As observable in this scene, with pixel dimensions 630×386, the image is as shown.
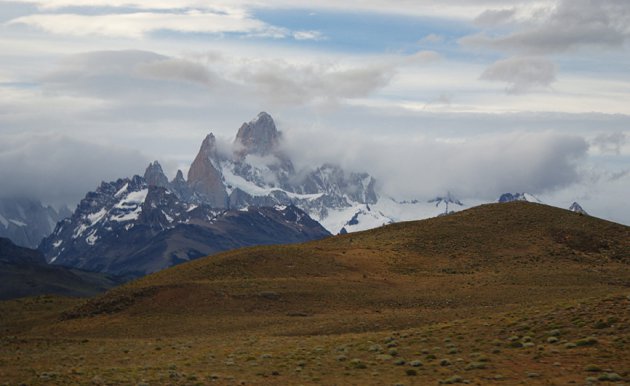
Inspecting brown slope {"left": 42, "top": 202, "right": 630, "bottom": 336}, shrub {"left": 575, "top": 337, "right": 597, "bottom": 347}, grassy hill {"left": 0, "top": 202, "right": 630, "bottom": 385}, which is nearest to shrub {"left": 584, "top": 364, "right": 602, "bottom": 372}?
grassy hill {"left": 0, "top": 202, "right": 630, "bottom": 385}

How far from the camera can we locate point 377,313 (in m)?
79.5

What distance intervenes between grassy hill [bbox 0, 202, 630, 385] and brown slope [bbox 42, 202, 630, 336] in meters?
0.24

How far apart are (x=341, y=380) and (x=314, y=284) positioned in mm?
49302

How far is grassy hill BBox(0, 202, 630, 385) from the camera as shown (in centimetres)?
4566

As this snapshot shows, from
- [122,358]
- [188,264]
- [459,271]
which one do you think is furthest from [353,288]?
[122,358]

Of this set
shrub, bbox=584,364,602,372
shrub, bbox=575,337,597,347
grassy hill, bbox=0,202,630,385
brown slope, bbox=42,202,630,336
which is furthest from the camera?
brown slope, bbox=42,202,630,336

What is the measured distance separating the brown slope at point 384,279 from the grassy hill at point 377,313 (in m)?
0.24

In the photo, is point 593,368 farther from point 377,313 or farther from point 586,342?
point 377,313

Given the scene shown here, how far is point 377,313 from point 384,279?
17.8 meters

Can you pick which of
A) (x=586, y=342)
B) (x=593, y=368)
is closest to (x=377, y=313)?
(x=586, y=342)

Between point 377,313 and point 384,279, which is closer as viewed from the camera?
point 377,313

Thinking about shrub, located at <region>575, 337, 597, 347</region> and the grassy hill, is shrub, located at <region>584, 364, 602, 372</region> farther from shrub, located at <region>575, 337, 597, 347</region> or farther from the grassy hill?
shrub, located at <region>575, 337, 597, 347</region>

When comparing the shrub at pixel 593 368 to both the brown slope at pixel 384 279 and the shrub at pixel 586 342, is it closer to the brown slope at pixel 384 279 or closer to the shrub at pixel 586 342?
the shrub at pixel 586 342

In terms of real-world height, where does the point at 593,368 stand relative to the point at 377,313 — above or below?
below
